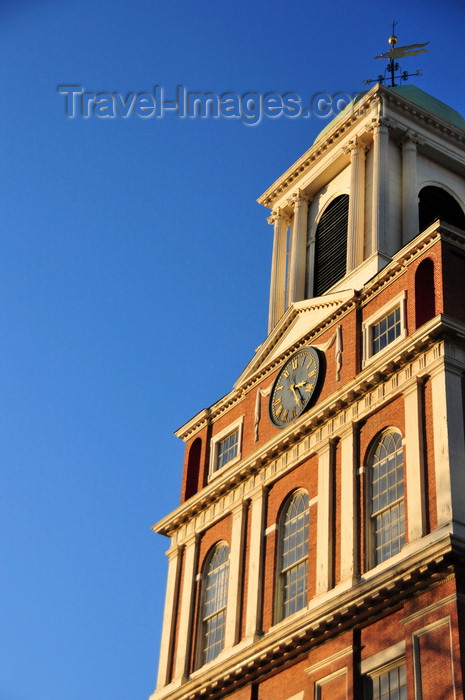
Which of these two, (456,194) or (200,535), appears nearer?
(200,535)

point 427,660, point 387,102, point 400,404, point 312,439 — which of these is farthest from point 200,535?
point 387,102

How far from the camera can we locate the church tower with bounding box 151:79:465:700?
32.2 m

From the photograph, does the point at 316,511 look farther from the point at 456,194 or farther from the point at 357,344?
the point at 456,194

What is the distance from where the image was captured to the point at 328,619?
110 ft

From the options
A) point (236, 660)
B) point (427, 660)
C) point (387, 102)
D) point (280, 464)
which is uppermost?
point (387, 102)

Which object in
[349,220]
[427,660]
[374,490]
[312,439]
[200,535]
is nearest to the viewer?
[427,660]

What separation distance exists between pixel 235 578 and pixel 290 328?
859cm

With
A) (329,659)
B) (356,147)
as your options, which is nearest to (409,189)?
(356,147)

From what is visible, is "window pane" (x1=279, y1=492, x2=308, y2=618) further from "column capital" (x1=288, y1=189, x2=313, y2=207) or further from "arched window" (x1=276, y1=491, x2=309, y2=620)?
"column capital" (x1=288, y1=189, x2=313, y2=207)

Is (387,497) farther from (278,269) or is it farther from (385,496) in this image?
(278,269)

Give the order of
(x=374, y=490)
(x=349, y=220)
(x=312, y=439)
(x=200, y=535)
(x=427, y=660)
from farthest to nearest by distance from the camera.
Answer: (x=349, y=220) < (x=200, y=535) < (x=312, y=439) < (x=374, y=490) < (x=427, y=660)

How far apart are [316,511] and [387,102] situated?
643 inches

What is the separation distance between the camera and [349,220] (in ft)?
147

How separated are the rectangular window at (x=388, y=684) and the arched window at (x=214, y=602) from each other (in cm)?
708
